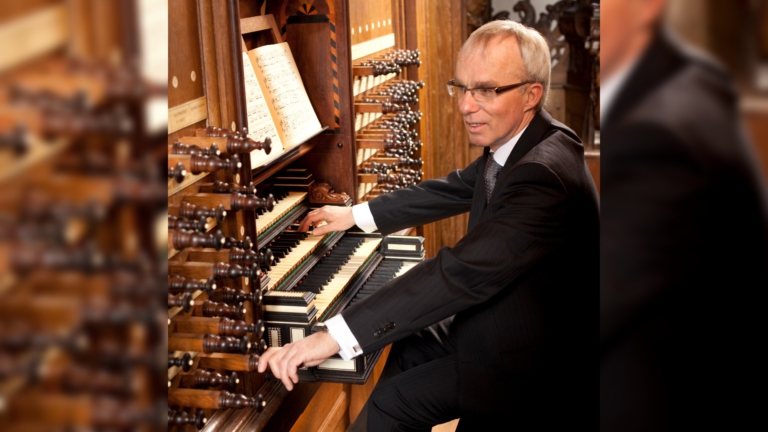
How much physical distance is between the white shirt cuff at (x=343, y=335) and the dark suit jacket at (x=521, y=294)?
0.06 ft

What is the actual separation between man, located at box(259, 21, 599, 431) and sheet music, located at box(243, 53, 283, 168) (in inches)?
31.8

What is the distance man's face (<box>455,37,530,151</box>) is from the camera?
2541mm

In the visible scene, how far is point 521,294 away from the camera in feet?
7.50

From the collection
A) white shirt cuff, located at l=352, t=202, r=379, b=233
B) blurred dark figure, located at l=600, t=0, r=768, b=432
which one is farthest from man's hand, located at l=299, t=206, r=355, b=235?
blurred dark figure, located at l=600, t=0, r=768, b=432

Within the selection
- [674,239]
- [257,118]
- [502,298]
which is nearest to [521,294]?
[502,298]

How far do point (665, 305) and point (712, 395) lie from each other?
33mm

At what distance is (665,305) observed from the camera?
0.21 m

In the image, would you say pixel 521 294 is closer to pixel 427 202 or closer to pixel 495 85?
pixel 495 85

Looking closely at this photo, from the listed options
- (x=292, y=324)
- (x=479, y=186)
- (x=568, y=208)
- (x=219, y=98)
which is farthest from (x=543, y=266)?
(x=219, y=98)

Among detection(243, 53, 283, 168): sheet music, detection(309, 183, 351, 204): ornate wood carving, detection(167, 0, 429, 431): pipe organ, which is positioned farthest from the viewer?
detection(309, 183, 351, 204): ornate wood carving

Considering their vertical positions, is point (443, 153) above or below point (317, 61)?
below

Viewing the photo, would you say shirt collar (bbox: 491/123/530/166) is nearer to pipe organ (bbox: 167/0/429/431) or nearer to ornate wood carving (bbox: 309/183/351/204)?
pipe organ (bbox: 167/0/429/431)

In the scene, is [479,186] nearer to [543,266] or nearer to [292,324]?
[543,266]

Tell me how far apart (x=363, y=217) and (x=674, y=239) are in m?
2.94
